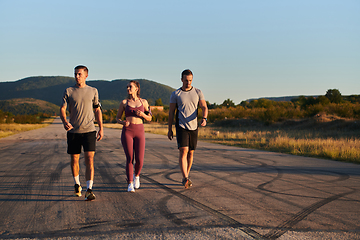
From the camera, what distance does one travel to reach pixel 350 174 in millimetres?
7242

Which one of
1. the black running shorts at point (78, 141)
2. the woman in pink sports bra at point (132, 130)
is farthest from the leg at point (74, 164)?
the woman in pink sports bra at point (132, 130)

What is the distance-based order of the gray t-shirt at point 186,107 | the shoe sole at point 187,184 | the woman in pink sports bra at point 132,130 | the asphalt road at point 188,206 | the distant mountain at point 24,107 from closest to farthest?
the asphalt road at point 188,206
the woman in pink sports bra at point 132,130
the shoe sole at point 187,184
the gray t-shirt at point 186,107
the distant mountain at point 24,107

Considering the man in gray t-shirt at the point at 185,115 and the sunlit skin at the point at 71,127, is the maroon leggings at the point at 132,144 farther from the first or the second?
the man in gray t-shirt at the point at 185,115

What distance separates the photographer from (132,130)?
18.2ft

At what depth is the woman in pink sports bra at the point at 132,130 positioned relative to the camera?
5508mm

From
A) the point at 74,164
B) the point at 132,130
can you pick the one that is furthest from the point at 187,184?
the point at 74,164

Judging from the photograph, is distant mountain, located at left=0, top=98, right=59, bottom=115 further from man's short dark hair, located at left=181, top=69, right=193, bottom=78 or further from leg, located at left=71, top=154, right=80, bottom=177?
man's short dark hair, located at left=181, top=69, right=193, bottom=78

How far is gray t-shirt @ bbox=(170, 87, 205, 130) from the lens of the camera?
19.0 feet

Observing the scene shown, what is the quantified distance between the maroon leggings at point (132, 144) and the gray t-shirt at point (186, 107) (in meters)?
0.83

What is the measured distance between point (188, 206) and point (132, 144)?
175 cm

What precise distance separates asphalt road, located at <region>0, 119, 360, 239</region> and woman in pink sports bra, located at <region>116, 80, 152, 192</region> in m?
0.41

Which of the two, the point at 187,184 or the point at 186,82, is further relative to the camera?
the point at 186,82

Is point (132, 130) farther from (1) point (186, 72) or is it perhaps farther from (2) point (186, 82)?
(1) point (186, 72)

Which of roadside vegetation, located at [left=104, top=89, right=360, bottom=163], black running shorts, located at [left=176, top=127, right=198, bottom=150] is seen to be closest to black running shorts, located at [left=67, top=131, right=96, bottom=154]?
black running shorts, located at [left=176, top=127, right=198, bottom=150]
